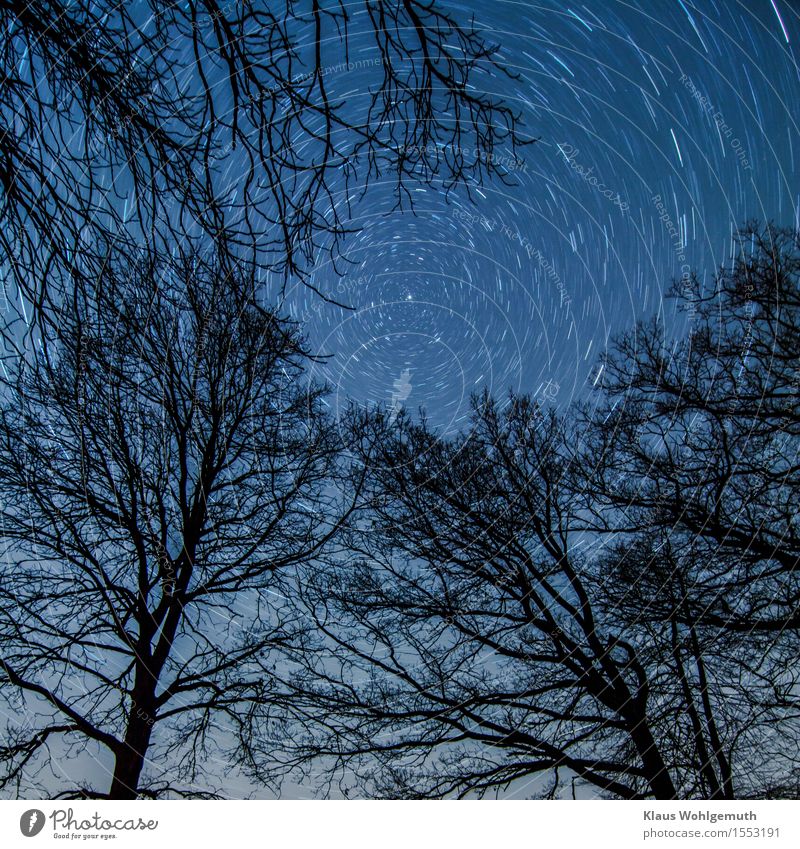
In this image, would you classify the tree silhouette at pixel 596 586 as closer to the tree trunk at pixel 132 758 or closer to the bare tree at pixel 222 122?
the tree trunk at pixel 132 758

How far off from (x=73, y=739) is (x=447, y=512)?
1.77m

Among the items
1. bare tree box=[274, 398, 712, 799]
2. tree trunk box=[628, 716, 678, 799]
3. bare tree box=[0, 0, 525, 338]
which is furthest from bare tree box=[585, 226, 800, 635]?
bare tree box=[0, 0, 525, 338]

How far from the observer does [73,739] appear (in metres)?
2.33

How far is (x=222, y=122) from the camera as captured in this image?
2578mm

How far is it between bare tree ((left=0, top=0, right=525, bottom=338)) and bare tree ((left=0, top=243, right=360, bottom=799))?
23 cm

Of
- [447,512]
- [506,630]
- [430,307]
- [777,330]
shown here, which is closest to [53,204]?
[430,307]

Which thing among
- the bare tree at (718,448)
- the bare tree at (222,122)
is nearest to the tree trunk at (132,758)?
the bare tree at (222,122)

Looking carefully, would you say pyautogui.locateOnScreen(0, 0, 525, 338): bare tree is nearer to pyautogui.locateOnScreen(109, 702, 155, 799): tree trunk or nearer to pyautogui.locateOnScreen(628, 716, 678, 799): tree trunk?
pyautogui.locateOnScreen(109, 702, 155, 799): tree trunk

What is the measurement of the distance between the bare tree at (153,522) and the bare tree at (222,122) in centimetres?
23

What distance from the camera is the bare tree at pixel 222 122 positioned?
2471 mm

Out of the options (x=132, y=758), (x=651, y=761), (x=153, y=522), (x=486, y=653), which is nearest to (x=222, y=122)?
(x=153, y=522)

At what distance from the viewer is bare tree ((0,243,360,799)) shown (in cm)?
232

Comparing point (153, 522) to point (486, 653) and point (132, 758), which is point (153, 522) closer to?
point (132, 758)

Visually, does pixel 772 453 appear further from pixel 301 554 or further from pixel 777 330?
pixel 301 554
